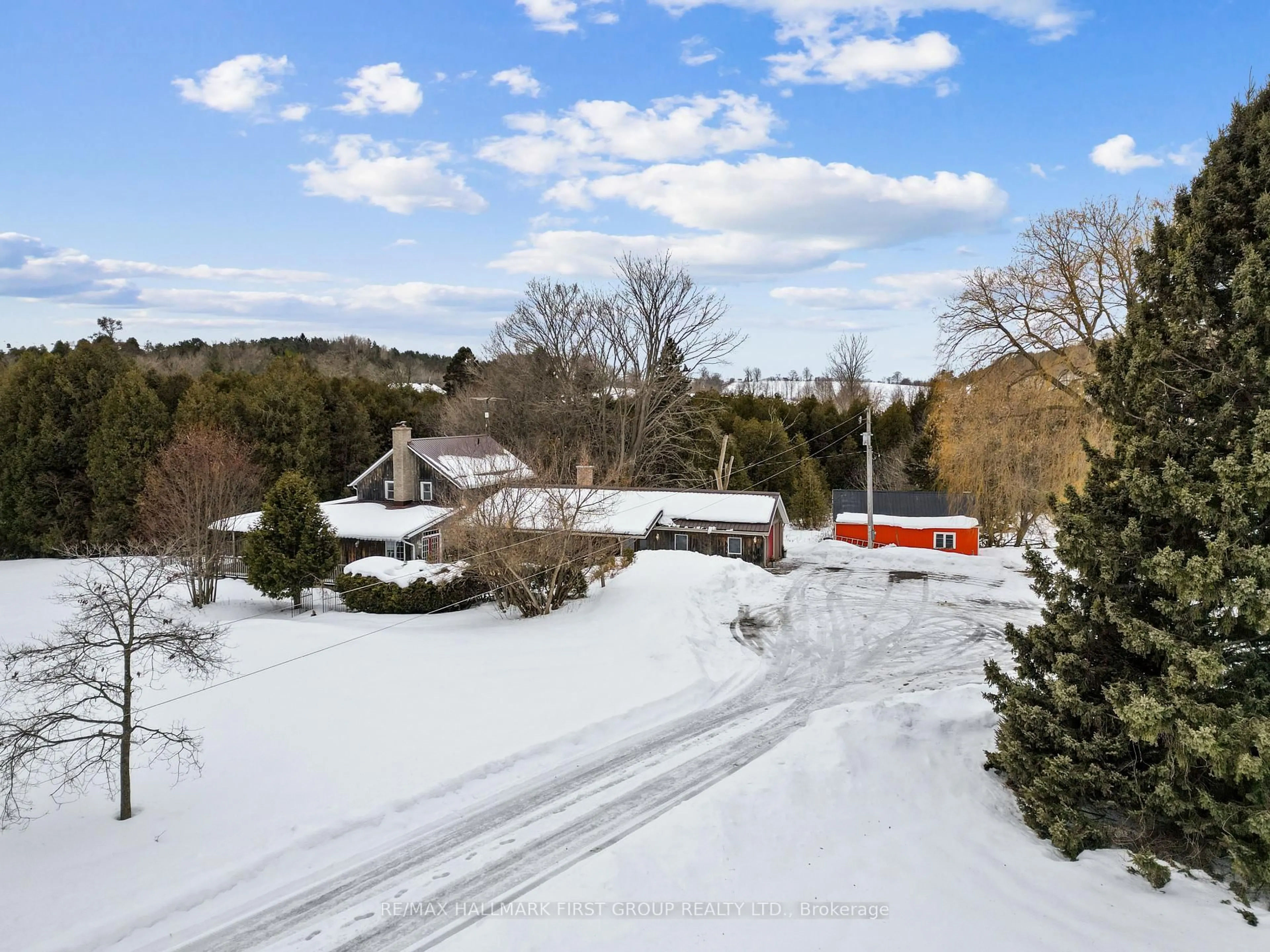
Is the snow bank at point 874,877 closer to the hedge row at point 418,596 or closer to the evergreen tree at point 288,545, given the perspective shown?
the hedge row at point 418,596

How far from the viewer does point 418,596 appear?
891 inches

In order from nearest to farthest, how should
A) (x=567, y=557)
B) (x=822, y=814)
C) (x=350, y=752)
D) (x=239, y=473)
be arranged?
(x=822, y=814) → (x=350, y=752) → (x=567, y=557) → (x=239, y=473)

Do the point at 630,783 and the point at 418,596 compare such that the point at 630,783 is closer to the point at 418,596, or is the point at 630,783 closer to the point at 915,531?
the point at 418,596

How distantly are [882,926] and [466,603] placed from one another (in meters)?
17.7

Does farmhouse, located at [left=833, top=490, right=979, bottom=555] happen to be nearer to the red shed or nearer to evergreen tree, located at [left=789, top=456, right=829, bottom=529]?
the red shed

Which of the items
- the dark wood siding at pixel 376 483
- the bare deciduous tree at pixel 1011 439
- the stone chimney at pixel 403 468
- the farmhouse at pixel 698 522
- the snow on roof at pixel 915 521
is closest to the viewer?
the bare deciduous tree at pixel 1011 439

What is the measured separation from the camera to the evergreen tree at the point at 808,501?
45.5 metres

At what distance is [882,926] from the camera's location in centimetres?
740

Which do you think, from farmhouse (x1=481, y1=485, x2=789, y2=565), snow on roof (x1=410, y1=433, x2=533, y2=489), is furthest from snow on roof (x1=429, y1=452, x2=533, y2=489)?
farmhouse (x1=481, y1=485, x2=789, y2=565)

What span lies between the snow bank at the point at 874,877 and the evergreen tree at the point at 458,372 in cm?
5261

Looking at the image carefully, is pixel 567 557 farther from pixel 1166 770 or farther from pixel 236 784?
pixel 1166 770

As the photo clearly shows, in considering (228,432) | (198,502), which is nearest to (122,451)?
(228,432)

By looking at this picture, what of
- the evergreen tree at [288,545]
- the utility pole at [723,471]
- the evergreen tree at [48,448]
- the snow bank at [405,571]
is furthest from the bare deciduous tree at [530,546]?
the evergreen tree at [48,448]

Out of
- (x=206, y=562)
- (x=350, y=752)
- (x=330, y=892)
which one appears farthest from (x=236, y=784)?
(x=206, y=562)
